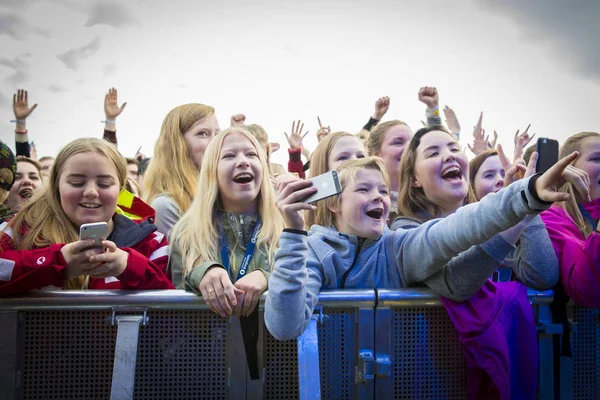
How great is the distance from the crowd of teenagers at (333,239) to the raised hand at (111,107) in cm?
180

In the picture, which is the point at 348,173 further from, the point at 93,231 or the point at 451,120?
the point at 451,120

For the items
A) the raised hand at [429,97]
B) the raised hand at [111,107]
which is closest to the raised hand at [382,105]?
the raised hand at [429,97]

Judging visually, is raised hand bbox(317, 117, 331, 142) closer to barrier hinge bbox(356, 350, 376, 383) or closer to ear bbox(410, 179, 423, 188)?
ear bbox(410, 179, 423, 188)

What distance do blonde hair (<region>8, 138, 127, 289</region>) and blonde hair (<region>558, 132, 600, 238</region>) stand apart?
2.35 metres

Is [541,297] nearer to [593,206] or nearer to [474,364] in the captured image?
[474,364]

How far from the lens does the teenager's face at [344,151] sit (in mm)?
3049

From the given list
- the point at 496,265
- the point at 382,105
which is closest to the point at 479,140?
the point at 382,105

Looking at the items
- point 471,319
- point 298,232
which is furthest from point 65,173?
point 471,319

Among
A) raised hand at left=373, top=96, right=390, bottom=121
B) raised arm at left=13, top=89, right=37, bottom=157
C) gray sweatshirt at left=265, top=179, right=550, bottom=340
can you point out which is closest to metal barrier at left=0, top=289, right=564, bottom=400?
gray sweatshirt at left=265, top=179, right=550, bottom=340

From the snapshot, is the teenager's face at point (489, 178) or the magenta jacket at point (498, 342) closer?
the magenta jacket at point (498, 342)

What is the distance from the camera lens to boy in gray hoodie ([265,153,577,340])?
4.70 feet

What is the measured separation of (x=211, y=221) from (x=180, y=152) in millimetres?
1060

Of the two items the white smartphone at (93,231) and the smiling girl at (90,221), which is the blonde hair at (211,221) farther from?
the white smartphone at (93,231)

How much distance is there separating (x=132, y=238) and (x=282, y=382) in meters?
0.99
